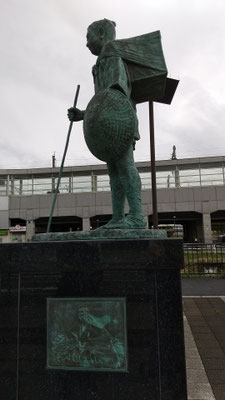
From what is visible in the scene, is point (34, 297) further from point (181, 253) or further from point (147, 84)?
point (147, 84)

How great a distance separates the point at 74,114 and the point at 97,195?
27.6 metres

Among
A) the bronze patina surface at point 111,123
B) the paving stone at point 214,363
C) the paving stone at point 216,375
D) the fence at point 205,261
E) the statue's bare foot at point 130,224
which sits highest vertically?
the bronze patina surface at point 111,123

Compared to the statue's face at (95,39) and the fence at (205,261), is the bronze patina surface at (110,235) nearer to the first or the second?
the statue's face at (95,39)

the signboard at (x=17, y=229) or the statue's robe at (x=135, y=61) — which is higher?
the statue's robe at (x=135, y=61)

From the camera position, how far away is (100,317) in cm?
250

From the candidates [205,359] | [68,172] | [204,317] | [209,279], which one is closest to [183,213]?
[68,172]

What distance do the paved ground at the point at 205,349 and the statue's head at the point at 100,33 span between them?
12.9 ft

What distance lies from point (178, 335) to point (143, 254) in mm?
707

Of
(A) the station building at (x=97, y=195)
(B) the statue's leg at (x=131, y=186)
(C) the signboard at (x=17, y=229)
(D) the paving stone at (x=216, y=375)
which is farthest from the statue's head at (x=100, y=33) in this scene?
(C) the signboard at (x=17, y=229)

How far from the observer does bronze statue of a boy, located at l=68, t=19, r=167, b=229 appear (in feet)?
9.82

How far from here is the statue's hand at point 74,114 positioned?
3.57 metres

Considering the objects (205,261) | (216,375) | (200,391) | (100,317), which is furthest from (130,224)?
(205,261)

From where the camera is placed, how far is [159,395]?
2.34m

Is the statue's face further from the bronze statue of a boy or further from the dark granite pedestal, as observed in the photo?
the dark granite pedestal
